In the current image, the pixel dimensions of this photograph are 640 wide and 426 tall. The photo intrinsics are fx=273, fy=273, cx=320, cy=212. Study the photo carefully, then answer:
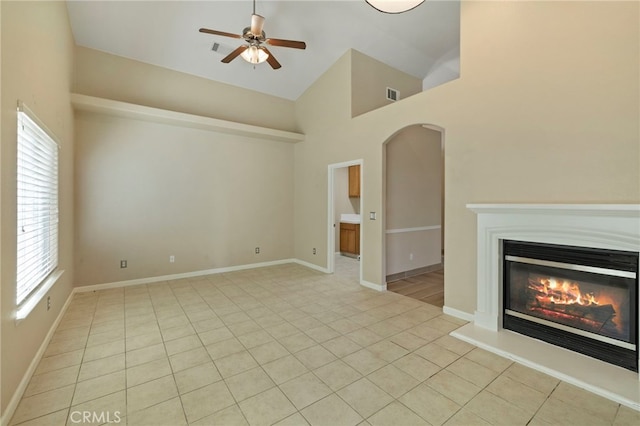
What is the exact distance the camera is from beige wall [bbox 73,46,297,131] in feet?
14.1

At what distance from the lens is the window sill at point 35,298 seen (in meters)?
2.05

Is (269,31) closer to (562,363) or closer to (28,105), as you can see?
(28,105)

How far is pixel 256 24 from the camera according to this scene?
10.8 ft

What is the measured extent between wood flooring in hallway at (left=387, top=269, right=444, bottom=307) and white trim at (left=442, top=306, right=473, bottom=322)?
293 mm

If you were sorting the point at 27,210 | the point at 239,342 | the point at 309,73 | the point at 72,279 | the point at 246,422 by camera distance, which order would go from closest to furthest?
1. the point at 246,422
2. the point at 27,210
3. the point at 239,342
4. the point at 72,279
5. the point at 309,73

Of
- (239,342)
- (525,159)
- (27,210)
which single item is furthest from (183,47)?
(525,159)

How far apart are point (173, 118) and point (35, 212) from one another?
2.61 meters

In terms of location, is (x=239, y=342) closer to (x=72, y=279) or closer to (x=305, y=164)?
(x=72, y=279)

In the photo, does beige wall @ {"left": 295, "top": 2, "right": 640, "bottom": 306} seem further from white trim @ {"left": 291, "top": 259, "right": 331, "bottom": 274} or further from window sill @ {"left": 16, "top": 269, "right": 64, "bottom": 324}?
window sill @ {"left": 16, "top": 269, "right": 64, "bottom": 324}

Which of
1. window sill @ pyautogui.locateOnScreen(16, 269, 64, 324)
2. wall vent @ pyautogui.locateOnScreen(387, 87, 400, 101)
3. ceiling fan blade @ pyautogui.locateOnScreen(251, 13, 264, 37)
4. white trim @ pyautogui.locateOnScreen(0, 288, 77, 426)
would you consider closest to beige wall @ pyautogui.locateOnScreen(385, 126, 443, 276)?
wall vent @ pyautogui.locateOnScreen(387, 87, 400, 101)

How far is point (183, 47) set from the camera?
447 centimetres

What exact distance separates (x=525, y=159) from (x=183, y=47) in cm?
513

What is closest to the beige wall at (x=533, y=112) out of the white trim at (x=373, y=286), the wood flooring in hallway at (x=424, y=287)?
the wood flooring in hallway at (x=424, y=287)

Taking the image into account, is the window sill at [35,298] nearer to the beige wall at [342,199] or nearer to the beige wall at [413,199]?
the beige wall at [413,199]
